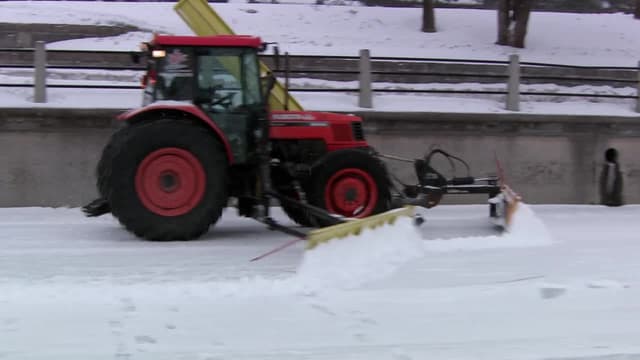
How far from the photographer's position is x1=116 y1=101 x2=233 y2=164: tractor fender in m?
7.62

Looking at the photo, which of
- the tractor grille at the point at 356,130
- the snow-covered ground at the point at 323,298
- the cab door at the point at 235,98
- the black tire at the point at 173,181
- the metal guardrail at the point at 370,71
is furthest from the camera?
the metal guardrail at the point at 370,71

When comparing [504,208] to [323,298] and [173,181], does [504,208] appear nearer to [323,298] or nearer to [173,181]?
[323,298]

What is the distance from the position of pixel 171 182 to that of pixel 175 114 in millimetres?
792

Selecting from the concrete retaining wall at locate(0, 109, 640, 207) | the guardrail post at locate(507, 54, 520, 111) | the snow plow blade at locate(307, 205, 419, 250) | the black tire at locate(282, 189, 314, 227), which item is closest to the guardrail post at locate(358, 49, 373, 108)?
the concrete retaining wall at locate(0, 109, 640, 207)

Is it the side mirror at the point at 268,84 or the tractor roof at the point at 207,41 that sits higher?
the tractor roof at the point at 207,41

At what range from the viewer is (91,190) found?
439 inches

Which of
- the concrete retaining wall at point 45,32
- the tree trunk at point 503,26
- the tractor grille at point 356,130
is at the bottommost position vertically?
the tractor grille at point 356,130

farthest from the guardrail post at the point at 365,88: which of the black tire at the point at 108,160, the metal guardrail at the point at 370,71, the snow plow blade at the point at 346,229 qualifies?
the snow plow blade at the point at 346,229

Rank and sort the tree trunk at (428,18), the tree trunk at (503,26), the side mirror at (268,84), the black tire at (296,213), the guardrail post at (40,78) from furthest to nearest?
the tree trunk at (428,18)
the tree trunk at (503,26)
the guardrail post at (40,78)
the black tire at (296,213)
the side mirror at (268,84)

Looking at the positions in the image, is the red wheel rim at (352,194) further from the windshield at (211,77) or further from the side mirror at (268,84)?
the windshield at (211,77)

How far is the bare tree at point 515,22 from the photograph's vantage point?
20719 mm

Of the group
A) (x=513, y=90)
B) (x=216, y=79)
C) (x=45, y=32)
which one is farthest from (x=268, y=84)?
(x=45, y=32)

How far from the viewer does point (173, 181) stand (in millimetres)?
7605

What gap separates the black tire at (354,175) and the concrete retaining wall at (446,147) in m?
3.67
